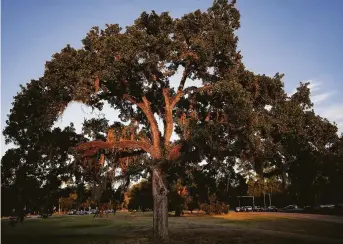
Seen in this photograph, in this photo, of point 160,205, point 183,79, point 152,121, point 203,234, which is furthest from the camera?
point 203,234

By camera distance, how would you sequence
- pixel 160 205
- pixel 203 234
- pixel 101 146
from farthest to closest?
pixel 203 234, pixel 160 205, pixel 101 146

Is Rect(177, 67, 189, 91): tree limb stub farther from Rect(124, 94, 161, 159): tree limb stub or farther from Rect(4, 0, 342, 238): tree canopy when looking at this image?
Rect(124, 94, 161, 159): tree limb stub

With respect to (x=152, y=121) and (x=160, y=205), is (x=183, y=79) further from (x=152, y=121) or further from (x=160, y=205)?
(x=160, y=205)

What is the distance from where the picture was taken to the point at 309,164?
75.1 ft

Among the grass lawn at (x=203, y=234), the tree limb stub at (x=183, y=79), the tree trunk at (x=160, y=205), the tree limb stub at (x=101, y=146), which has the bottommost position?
the grass lawn at (x=203, y=234)

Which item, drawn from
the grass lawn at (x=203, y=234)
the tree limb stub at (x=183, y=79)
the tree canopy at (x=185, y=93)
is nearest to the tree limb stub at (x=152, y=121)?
the tree canopy at (x=185, y=93)

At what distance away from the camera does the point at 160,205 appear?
2322 cm

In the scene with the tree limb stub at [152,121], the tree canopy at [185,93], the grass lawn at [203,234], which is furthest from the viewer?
the grass lawn at [203,234]

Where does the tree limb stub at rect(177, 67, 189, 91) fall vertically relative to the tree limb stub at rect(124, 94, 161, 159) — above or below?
above

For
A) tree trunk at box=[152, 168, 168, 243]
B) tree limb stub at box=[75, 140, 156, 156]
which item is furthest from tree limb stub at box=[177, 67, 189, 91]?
tree trunk at box=[152, 168, 168, 243]

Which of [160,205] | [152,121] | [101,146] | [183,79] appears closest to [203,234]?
[160,205]

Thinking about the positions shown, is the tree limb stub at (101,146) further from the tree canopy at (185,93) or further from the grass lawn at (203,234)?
the grass lawn at (203,234)

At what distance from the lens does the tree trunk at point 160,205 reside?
22938 mm

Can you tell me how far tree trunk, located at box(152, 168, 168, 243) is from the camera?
75.3ft
